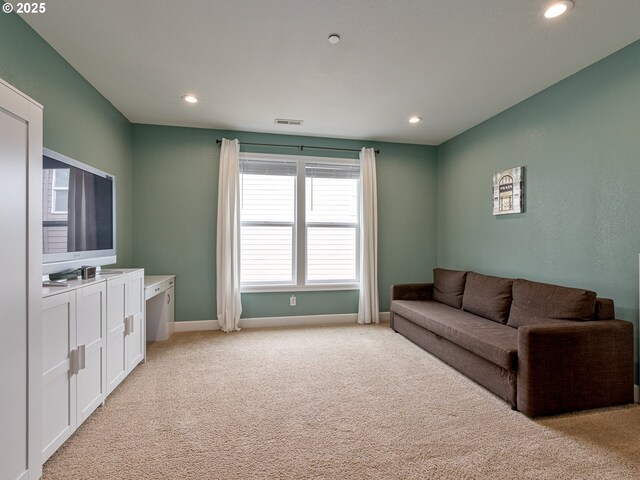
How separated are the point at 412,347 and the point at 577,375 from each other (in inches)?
62.4

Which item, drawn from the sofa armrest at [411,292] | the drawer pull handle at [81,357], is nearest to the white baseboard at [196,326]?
the drawer pull handle at [81,357]

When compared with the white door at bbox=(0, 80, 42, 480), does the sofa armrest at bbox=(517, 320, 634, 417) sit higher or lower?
lower

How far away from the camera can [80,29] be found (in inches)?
88.4

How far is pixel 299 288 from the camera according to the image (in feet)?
14.9

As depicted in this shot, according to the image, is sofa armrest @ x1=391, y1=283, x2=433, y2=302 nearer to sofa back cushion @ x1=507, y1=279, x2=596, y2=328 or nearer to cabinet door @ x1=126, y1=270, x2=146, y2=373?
sofa back cushion @ x1=507, y1=279, x2=596, y2=328

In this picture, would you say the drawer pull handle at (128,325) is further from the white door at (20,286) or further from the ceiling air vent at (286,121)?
the ceiling air vent at (286,121)

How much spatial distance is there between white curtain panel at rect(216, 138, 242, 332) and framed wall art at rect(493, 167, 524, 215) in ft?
10.5

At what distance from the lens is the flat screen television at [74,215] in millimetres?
2080

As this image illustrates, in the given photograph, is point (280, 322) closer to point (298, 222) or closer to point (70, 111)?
point (298, 222)

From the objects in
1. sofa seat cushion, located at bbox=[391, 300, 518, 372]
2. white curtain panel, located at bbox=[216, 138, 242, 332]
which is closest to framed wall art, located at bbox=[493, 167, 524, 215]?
sofa seat cushion, located at bbox=[391, 300, 518, 372]

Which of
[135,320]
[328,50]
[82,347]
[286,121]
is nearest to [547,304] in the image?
[328,50]

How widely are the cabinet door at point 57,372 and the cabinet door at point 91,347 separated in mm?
76

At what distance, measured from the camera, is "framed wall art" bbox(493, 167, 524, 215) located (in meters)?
3.42

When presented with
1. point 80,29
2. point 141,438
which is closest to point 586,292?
point 141,438
